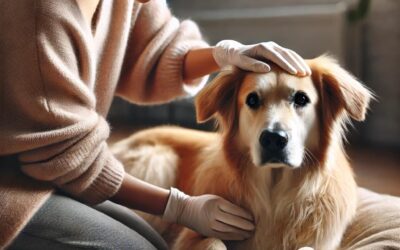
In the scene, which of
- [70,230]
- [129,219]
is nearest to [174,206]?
[129,219]

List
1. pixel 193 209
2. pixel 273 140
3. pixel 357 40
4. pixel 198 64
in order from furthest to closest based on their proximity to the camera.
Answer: pixel 357 40 → pixel 198 64 → pixel 193 209 → pixel 273 140

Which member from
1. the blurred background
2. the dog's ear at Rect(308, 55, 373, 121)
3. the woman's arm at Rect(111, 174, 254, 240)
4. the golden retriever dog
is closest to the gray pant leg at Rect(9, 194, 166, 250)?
the woman's arm at Rect(111, 174, 254, 240)

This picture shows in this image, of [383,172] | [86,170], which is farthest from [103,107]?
[383,172]

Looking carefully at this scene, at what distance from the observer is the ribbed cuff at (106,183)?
5.05 feet

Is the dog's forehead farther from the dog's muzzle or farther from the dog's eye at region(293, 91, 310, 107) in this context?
the dog's muzzle

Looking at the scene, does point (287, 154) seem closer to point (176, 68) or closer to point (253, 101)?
point (253, 101)

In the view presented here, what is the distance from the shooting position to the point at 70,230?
144 cm

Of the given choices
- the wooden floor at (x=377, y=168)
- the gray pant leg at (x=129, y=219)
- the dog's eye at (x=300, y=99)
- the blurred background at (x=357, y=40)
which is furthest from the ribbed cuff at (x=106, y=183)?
the blurred background at (x=357, y=40)

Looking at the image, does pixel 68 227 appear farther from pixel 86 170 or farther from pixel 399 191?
pixel 399 191

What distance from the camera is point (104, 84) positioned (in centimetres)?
170

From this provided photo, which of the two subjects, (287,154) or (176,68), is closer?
(287,154)

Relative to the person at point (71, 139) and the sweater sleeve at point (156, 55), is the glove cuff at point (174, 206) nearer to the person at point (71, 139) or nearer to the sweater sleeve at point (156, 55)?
the person at point (71, 139)

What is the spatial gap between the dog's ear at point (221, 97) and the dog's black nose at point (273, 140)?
0.24 metres

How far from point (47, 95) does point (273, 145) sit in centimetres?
60
